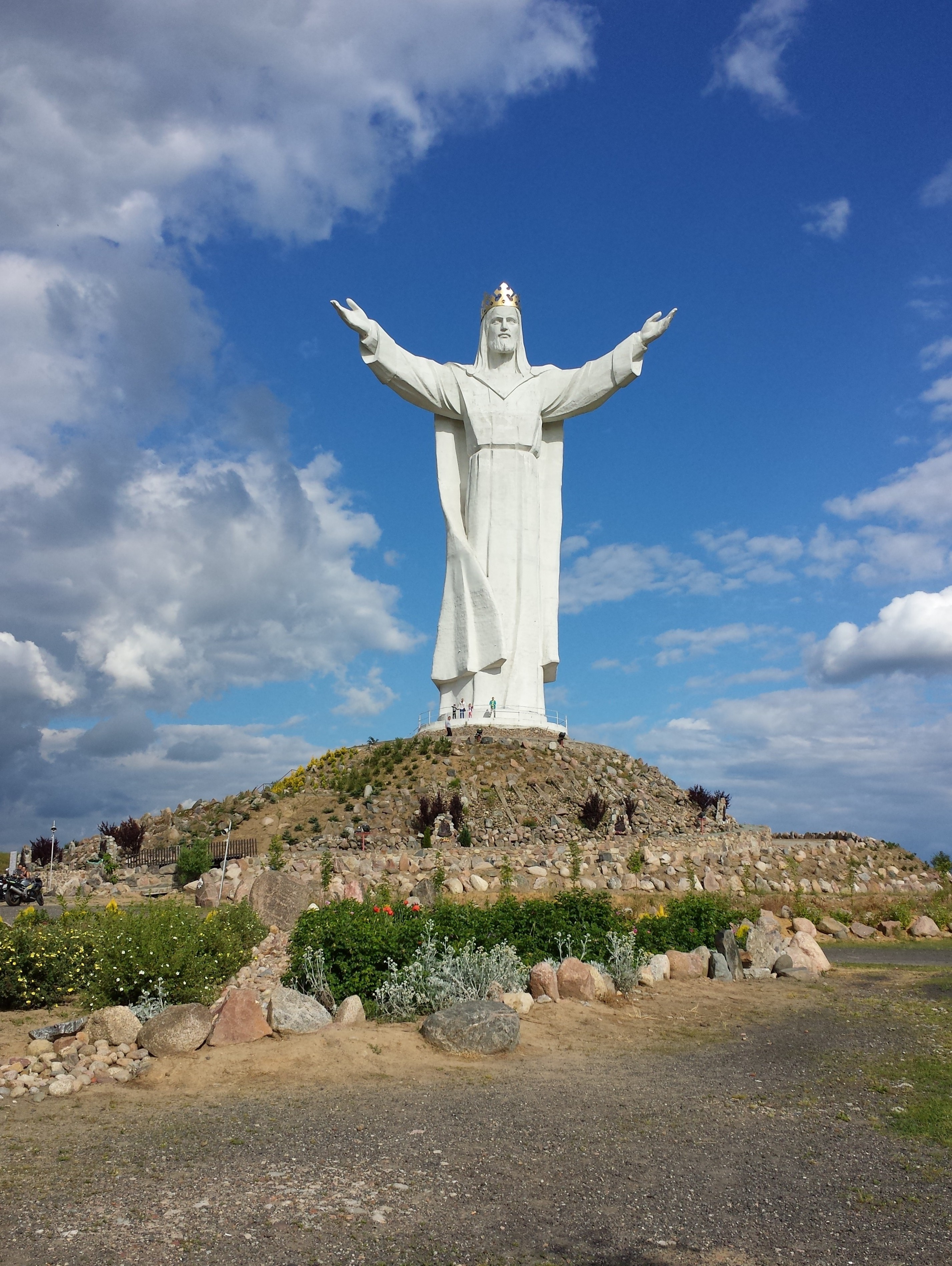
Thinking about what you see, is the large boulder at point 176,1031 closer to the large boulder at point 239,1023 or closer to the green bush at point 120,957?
the large boulder at point 239,1023

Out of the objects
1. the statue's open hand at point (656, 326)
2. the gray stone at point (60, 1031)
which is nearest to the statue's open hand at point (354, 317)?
the statue's open hand at point (656, 326)

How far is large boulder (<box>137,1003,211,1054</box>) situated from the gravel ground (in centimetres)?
64

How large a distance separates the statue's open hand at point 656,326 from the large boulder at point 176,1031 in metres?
22.9

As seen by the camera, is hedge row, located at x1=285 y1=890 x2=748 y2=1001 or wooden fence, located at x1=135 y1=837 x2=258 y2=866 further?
wooden fence, located at x1=135 y1=837 x2=258 y2=866

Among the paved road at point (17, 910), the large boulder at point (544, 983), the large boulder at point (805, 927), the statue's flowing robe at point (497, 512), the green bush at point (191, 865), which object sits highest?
the statue's flowing robe at point (497, 512)

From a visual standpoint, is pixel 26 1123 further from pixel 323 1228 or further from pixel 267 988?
pixel 267 988

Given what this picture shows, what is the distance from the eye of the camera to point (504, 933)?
9922 millimetres

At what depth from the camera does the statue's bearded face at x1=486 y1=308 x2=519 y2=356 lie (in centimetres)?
2736

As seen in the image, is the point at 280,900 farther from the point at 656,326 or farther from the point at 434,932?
the point at 656,326

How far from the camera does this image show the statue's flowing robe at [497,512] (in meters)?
26.2

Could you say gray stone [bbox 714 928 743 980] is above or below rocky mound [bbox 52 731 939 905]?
below

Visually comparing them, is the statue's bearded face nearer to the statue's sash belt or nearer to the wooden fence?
the statue's sash belt

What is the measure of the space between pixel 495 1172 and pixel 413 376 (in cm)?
2461

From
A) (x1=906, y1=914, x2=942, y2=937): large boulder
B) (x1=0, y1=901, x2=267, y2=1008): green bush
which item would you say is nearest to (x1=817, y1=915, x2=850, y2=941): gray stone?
(x1=906, y1=914, x2=942, y2=937): large boulder
